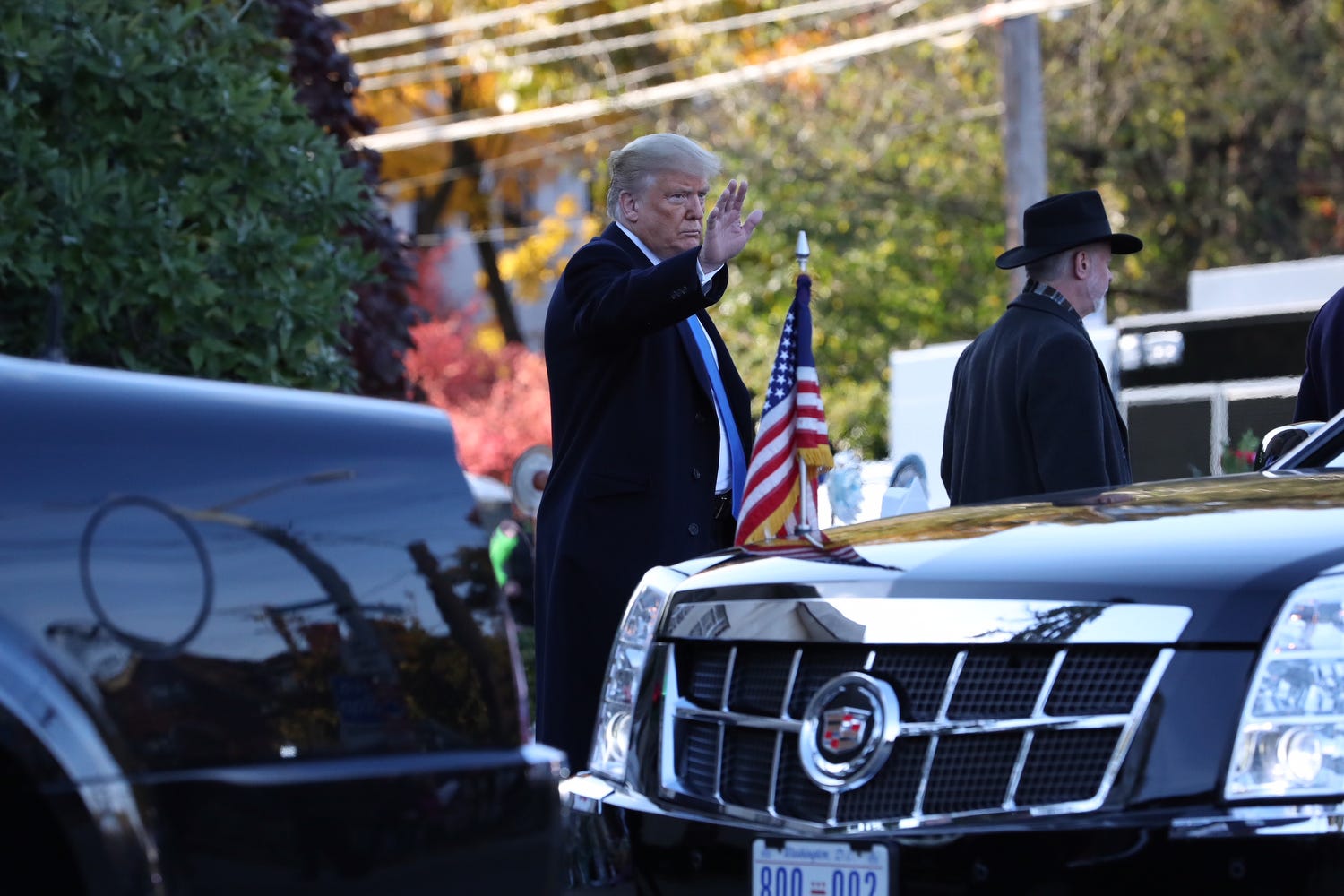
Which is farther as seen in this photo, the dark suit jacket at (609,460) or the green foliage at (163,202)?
the green foliage at (163,202)

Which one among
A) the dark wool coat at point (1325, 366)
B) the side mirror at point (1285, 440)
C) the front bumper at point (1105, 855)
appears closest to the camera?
the front bumper at point (1105, 855)

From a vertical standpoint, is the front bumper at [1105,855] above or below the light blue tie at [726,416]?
below

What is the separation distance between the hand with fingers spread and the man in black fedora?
1.00 meters

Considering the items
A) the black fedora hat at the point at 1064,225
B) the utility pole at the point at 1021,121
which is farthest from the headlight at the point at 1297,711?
the utility pole at the point at 1021,121

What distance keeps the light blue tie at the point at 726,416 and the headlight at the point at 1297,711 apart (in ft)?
8.23

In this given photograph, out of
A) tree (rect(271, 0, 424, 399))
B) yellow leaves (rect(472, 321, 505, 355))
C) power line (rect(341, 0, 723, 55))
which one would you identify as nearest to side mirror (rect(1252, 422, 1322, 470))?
tree (rect(271, 0, 424, 399))

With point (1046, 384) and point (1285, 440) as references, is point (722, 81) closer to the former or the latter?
point (1046, 384)

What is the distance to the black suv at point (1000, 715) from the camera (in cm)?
308

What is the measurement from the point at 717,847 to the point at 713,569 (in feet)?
2.02

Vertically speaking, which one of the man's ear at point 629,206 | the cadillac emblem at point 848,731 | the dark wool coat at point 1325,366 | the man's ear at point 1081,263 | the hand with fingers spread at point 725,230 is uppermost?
the man's ear at point 629,206

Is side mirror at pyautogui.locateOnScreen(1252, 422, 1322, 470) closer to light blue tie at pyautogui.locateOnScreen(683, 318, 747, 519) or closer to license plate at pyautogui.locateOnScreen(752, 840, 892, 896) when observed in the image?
light blue tie at pyautogui.locateOnScreen(683, 318, 747, 519)

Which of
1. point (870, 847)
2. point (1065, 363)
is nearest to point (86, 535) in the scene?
point (870, 847)

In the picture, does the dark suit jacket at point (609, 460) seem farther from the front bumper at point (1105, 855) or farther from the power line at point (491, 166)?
the power line at point (491, 166)

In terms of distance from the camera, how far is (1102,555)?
11.4 ft
